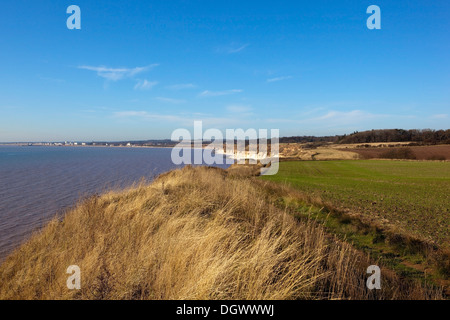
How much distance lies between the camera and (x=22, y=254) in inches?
234

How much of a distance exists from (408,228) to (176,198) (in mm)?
9566

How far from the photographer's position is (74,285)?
3.58 meters

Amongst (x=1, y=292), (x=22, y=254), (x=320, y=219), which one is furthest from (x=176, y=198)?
(x=320, y=219)

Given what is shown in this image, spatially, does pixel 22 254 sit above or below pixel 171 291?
below

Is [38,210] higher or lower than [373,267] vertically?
lower

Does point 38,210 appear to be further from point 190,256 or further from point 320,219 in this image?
point 320,219

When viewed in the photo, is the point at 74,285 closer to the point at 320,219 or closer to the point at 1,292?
the point at 1,292
